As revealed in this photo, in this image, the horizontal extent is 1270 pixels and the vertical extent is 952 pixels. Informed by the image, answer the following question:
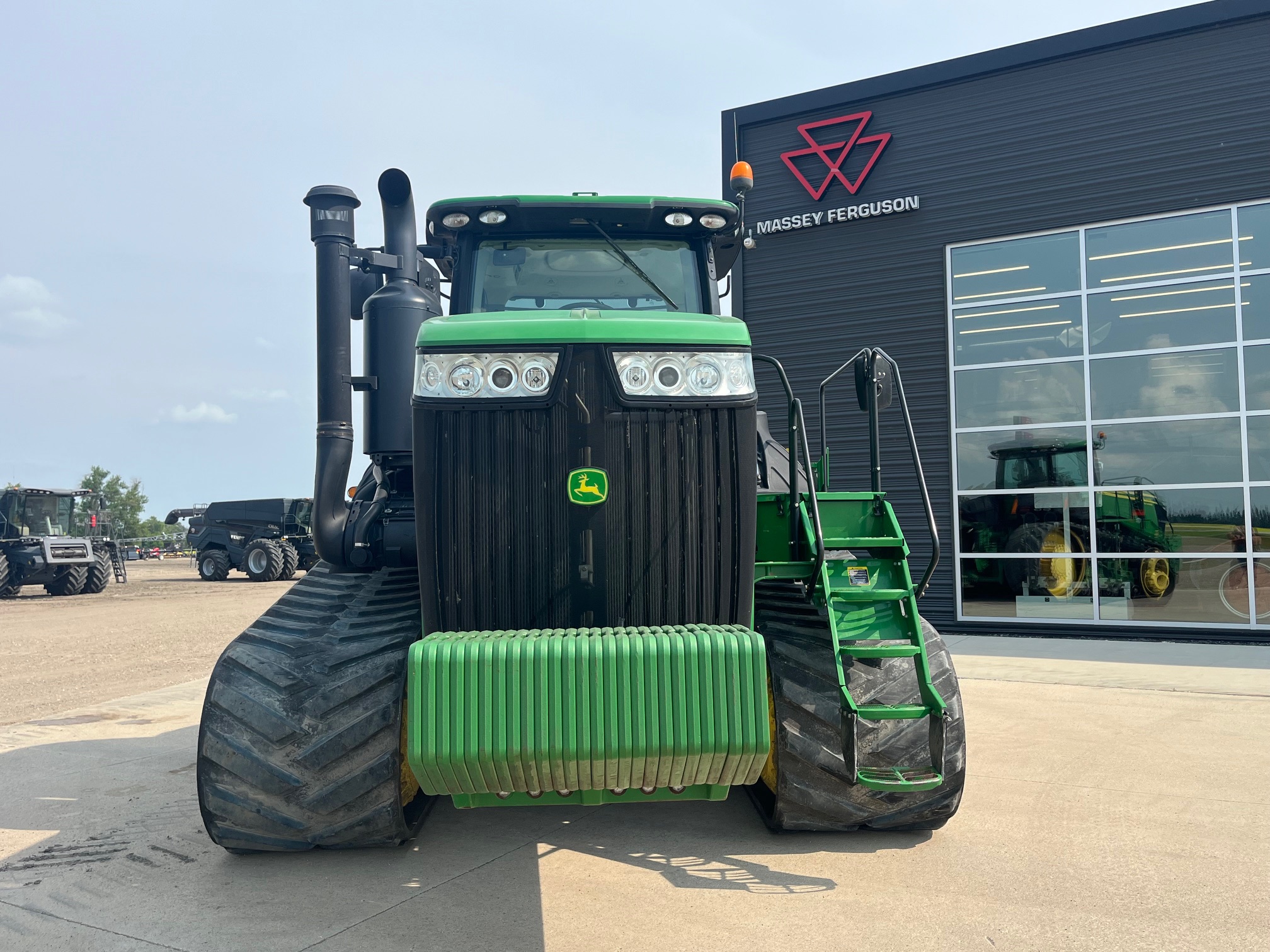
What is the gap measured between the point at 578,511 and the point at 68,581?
25475 millimetres

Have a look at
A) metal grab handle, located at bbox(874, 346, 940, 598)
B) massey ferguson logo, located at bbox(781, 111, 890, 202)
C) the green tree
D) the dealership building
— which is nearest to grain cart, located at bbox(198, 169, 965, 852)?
metal grab handle, located at bbox(874, 346, 940, 598)

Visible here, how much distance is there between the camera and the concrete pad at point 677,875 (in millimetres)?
3131

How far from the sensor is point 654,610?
133 inches

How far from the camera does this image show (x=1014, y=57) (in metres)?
12.7

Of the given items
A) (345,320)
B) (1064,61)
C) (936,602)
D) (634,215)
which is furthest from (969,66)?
(345,320)

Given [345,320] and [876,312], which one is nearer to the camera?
[345,320]

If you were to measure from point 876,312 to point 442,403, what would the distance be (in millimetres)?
11359

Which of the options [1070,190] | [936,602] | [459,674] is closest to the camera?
[459,674]

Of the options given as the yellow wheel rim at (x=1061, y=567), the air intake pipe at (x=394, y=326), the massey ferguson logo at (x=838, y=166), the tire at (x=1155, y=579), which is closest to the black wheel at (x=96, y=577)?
the massey ferguson logo at (x=838, y=166)

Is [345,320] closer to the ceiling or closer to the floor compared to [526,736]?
closer to the ceiling

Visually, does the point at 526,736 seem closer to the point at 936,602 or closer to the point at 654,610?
the point at 654,610

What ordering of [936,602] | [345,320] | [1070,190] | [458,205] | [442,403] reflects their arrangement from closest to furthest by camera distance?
[442,403]
[345,320]
[458,205]
[1070,190]
[936,602]

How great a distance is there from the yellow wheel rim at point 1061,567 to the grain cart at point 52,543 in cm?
2311

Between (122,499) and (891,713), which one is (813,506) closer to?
(891,713)
